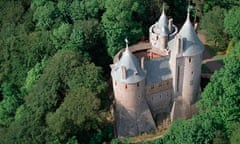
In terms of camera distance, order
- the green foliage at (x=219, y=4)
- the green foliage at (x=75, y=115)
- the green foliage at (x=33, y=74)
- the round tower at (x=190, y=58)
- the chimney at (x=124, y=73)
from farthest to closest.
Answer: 1. the green foliage at (x=219, y=4)
2. the green foliage at (x=33, y=74)
3. the green foliage at (x=75, y=115)
4. the round tower at (x=190, y=58)
5. the chimney at (x=124, y=73)

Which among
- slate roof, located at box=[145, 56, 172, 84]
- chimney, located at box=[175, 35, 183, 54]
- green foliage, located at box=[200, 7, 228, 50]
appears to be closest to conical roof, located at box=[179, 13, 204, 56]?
chimney, located at box=[175, 35, 183, 54]

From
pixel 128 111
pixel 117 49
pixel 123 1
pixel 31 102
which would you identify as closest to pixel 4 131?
pixel 31 102

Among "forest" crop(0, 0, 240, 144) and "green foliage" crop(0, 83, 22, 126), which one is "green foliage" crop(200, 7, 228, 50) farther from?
"green foliage" crop(0, 83, 22, 126)

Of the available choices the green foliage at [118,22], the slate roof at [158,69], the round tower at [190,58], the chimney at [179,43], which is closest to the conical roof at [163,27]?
the green foliage at [118,22]

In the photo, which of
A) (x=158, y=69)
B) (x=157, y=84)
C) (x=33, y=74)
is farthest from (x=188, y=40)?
(x=33, y=74)

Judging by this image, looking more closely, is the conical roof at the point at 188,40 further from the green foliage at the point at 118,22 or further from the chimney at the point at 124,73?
the green foliage at the point at 118,22

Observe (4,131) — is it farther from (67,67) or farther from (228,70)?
(228,70)
